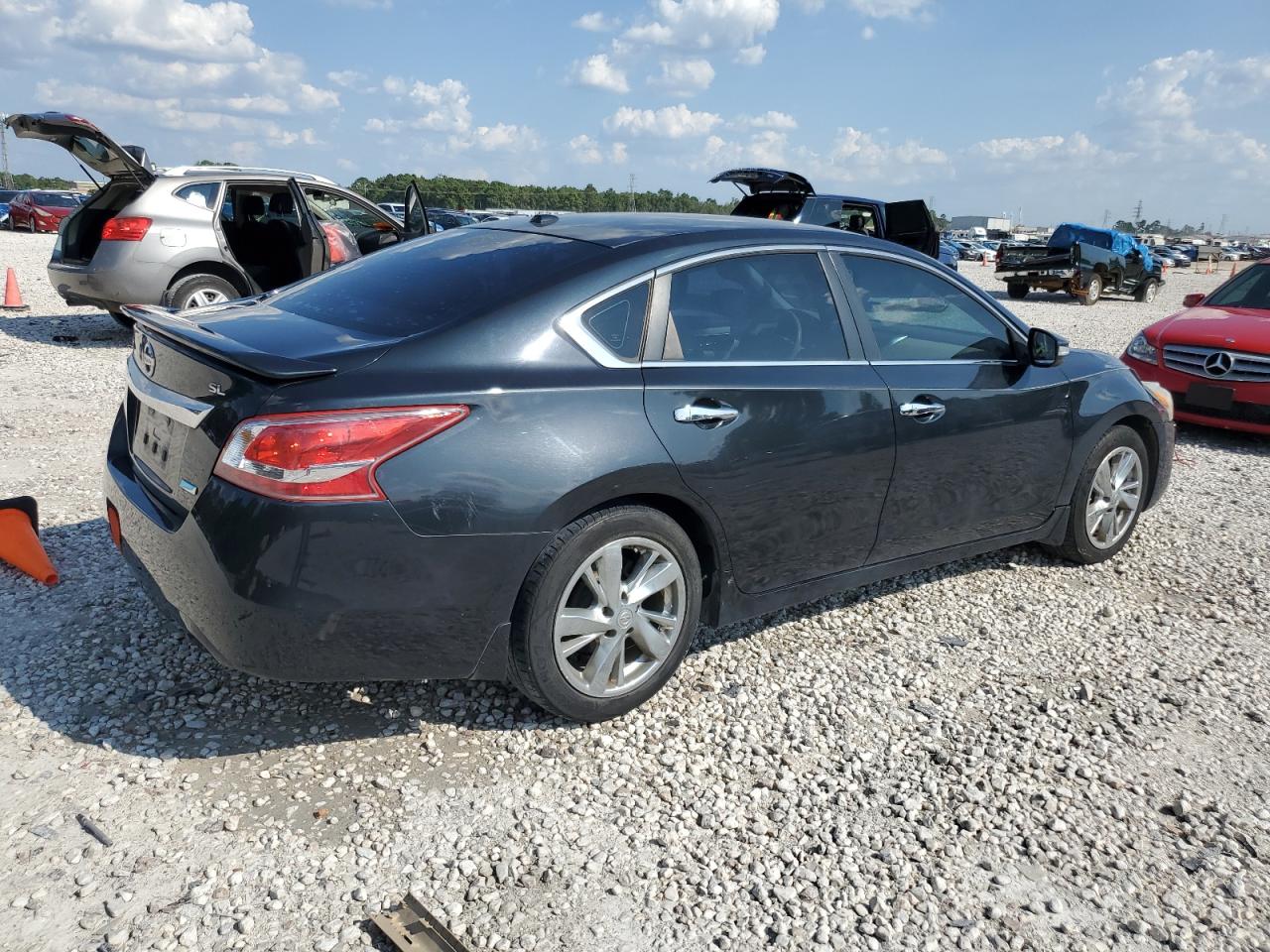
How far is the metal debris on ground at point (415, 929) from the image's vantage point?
2285 mm

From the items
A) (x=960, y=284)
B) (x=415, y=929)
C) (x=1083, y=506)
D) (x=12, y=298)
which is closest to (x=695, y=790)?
(x=415, y=929)

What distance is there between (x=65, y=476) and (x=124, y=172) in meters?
5.22

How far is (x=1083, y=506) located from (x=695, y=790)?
2.83 m

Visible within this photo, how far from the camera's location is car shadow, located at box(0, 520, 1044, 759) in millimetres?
3154

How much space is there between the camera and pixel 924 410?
3914 mm

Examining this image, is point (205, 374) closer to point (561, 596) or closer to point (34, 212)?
point (561, 596)

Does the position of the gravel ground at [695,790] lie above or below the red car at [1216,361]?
below

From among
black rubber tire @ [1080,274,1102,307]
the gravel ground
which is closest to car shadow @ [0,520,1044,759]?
the gravel ground

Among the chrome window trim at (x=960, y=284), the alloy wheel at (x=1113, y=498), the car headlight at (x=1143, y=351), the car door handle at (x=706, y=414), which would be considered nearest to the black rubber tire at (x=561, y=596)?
the car door handle at (x=706, y=414)

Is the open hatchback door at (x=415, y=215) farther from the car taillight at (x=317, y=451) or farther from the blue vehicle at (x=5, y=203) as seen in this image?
the blue vehicle at (x=5, y=203)

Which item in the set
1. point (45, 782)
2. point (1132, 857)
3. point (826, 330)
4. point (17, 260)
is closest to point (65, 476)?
point (45, 782)

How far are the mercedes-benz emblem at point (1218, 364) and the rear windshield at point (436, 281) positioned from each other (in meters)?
6.60

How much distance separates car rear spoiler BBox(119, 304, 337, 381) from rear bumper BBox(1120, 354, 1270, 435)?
710 centimetres

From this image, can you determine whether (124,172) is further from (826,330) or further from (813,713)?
(813,713)
